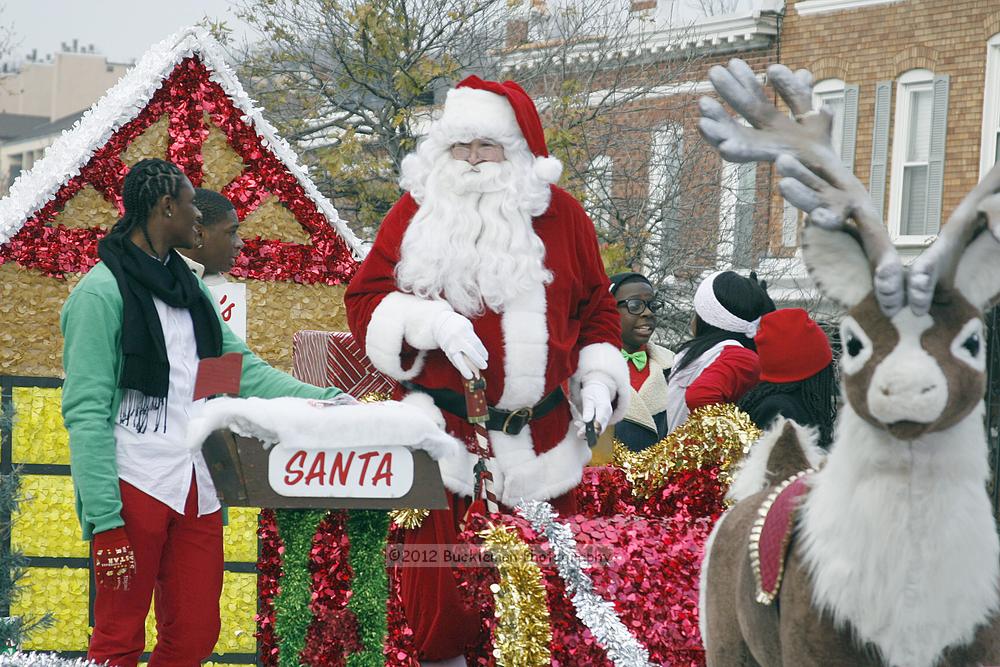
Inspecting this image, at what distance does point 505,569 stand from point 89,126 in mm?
2687

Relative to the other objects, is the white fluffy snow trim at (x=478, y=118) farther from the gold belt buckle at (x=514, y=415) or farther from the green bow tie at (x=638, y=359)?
the green bow tie at (x=638, y=359)

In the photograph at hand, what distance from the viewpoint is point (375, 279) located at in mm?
5242

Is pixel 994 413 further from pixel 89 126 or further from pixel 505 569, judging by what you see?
pixel 89 126

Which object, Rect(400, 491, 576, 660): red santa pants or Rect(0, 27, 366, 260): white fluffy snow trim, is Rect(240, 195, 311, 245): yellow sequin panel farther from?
Rect(400, 491, 576, 660): red santa pants

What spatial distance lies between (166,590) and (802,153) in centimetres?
236

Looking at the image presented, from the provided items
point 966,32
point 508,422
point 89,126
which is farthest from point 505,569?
point 966,32

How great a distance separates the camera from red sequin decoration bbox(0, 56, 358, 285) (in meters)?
5.64

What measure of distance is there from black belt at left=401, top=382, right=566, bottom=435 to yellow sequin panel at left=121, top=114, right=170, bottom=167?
161 cm

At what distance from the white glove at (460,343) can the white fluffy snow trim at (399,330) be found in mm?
68

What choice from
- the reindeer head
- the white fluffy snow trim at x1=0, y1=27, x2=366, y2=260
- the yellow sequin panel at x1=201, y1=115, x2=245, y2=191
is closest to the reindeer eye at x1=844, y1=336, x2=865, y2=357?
the reindeer head

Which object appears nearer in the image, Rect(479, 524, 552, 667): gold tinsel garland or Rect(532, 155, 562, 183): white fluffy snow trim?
Rect(479, 524, 552, 667): gold tinsel garland

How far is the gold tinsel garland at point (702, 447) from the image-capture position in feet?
17.4

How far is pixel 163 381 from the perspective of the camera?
14.0 feet

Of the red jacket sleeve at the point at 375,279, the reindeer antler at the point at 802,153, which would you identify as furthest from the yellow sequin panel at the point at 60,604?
the reindeer antler at the point at 802,153
